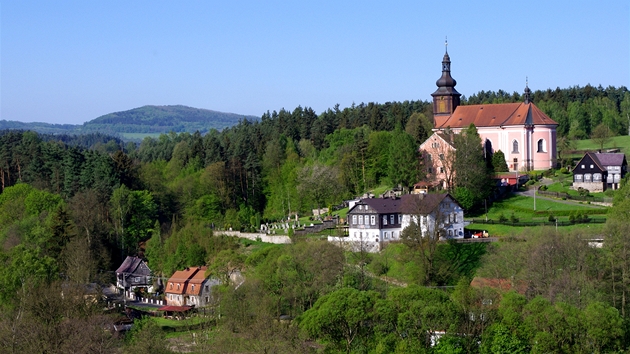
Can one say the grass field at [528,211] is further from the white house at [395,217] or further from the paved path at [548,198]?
the white house at [395,217]

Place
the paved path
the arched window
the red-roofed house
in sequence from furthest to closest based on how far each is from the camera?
the arched window
the paved path
the red-roofed house

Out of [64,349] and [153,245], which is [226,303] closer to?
[64,349]

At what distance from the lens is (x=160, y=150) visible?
119688 millimetres

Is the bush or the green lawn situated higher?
the bush

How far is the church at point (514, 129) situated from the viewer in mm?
70750

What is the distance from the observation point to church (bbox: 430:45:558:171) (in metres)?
70.8

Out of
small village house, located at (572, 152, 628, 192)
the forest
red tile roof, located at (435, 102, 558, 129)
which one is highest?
red tile roof, located at (435, 102, 558, 129)

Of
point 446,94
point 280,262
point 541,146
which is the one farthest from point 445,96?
point 280,262

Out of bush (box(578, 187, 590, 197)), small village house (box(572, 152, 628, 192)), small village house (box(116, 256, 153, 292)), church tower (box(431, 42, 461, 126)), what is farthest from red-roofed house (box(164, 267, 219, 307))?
church tower (box(431, 42, 461, 126))

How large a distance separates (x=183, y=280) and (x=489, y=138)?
28.8 m

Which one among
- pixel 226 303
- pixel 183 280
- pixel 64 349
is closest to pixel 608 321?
pixel 226 303

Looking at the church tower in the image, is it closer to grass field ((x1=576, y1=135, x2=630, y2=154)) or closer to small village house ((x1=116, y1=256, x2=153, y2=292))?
grass field ((x1=576, y1=135, x2=630, y2=154))

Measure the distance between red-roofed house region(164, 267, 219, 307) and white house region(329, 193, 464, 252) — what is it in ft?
26.5

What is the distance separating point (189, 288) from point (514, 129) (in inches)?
1165
